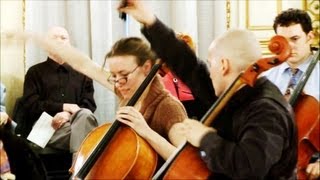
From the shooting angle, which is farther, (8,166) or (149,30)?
(8,166)

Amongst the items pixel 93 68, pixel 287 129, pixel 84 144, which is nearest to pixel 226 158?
pixel 287 129

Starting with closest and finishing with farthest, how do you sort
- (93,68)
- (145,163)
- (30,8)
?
(145,163)
(93,68)
(30,8)

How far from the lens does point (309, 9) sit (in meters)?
4.42

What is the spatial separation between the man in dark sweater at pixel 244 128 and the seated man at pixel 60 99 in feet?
6.72

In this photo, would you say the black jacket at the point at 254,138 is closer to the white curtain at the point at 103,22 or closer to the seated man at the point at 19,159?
the seated man at the point at 19,159

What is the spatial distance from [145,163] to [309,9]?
260 centimetres

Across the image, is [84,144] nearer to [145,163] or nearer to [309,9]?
[145,163]

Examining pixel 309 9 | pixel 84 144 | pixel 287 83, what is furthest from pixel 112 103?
pixel 84 144

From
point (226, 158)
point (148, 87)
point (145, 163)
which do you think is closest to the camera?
point (226, 158)

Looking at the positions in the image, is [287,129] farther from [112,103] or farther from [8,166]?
[112,103]

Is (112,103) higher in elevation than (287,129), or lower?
lower

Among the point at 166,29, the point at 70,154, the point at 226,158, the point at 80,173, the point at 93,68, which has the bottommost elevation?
the point at 70,154

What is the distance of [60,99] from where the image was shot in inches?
160

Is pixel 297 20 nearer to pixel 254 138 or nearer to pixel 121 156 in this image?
pixel 121 156
